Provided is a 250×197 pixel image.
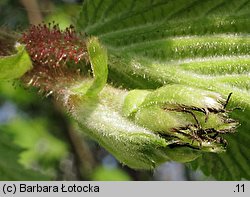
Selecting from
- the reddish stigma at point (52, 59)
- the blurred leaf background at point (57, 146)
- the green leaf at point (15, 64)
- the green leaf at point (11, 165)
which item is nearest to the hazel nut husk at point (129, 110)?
the reddish stigma at point (52, 59)

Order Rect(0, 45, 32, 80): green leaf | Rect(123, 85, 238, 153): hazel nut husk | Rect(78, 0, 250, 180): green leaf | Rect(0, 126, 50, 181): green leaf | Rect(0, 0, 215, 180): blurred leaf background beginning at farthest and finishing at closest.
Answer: Rect(0, 0, 215, 180): blurred leaf background → Rect(0, 126, 50, 181): green leaf → Rect(78, 0, 250, 180): green leaf → Rect(0, 45, 32, 80): green leaf → Rect(123, 85, 238, 153): hazel nut husk

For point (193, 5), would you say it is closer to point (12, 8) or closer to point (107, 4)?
point (107, 4)

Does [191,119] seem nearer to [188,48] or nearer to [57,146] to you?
[188,48]

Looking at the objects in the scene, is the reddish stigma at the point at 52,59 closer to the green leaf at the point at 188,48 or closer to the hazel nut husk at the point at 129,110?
the hazel nut husk at the point at 129,110

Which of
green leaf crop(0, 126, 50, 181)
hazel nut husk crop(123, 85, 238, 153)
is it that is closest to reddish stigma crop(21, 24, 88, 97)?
hazel nut husk crop(123, 85, 238, 153)

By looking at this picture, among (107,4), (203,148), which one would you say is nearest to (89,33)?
(107,4)

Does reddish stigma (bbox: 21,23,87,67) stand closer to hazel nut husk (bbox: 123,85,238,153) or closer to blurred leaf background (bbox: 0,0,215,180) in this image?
hazel nut husk (bbox: 123,85,238,153)
